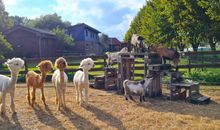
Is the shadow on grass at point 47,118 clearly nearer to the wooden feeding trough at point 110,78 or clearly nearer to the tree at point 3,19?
the wooden feeding trough at point 110,78

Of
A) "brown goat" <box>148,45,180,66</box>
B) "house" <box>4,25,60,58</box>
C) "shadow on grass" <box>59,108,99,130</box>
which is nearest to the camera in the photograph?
"shadow on grass" <box>59,108,99,130</box>

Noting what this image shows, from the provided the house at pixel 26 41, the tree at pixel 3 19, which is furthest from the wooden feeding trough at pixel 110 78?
the tree at pixel 3 19

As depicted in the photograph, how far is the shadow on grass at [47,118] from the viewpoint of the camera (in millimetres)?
6488

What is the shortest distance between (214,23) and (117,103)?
1433 cm

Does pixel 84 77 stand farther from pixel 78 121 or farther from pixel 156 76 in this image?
pixel 156 76

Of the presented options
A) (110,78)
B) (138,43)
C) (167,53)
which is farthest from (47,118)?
(110,78)

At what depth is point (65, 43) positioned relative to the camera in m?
42.6

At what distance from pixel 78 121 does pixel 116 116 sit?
993mm

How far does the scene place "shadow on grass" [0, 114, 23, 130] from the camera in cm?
636

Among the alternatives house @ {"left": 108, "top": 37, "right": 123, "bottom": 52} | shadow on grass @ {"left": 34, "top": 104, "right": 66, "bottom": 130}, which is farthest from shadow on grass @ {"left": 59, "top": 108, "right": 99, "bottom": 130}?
house @ {"left": 108, "top": 37, "right": 123, "bottom": 52}

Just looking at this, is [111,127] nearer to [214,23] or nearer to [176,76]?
[176,76]

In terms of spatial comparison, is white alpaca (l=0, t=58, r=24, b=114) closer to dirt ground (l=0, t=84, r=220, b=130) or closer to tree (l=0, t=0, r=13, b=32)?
dirt ground (l=0, t=84, r=220, b=130)

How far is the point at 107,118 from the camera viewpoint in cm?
700

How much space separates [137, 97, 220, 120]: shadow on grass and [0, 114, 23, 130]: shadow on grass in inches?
140
